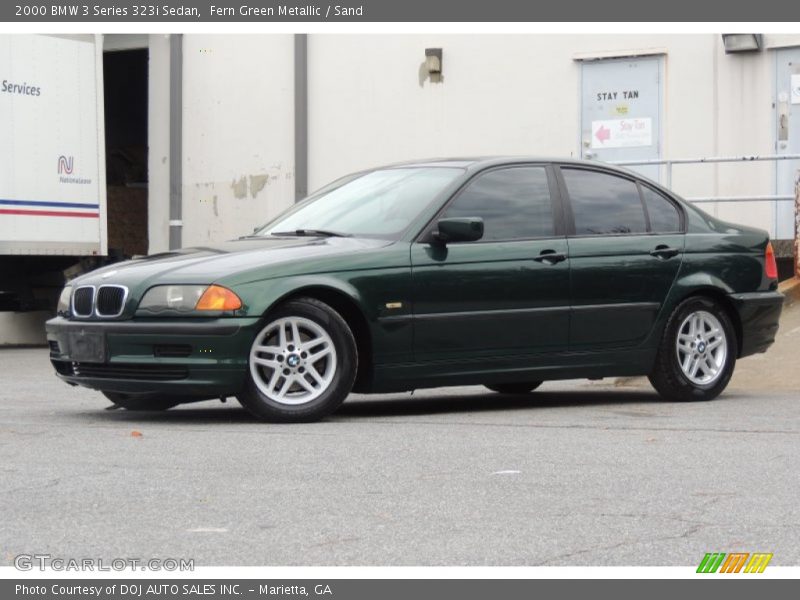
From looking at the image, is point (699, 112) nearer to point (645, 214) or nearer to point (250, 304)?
point (645, 214)

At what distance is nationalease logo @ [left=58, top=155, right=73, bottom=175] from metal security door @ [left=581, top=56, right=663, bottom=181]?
650cm

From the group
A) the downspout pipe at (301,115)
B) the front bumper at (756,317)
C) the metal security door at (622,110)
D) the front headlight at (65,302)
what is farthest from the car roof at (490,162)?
the downspout pipe at (301,115)

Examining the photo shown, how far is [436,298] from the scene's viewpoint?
9.02m

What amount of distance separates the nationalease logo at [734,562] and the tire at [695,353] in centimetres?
504

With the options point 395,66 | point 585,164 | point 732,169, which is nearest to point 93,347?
point 585,164

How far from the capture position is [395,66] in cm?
2222

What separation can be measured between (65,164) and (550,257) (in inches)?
410

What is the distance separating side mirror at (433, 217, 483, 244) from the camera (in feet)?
29.4

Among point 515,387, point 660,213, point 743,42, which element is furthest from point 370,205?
point 743,42

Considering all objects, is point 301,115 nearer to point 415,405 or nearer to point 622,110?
point 622,110

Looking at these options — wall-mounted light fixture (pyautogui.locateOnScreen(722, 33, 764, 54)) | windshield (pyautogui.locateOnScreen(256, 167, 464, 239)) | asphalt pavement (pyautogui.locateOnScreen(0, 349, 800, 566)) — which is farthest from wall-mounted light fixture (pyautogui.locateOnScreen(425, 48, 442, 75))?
asphalt pavement (pyautogui.locateOnScreen(0, 349, 800, 566))

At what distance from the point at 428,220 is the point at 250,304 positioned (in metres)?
1.33

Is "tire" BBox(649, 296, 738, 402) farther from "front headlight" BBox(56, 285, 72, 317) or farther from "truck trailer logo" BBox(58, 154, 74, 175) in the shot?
"truck trailer logo" BBox(58, 154, 74, 175)

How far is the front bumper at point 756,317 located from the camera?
408 inches
